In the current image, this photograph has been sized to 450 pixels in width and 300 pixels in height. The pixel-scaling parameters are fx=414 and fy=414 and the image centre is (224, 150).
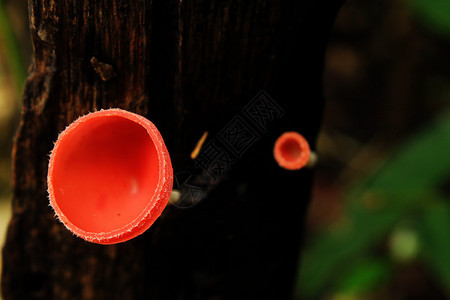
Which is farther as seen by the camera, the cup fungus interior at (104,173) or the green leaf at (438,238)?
the green leaf at (438,238)

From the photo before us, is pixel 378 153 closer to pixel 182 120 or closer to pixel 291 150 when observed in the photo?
pixel 291 150

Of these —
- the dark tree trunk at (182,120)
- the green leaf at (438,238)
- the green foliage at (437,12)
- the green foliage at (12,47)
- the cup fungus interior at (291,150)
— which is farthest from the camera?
the green foliage at (437,12)

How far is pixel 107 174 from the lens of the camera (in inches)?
37.4

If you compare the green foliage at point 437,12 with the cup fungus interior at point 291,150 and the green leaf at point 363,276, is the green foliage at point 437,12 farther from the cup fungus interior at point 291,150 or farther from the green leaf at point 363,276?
the cup fungus interior at point 291,150

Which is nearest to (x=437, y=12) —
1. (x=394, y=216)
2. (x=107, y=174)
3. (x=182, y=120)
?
(x=394, y=216)

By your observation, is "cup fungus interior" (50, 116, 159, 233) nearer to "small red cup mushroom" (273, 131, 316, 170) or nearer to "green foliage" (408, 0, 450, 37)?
"small red cup mushroom" (273, 131, 316, 170)

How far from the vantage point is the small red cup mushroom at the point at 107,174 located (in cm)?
74

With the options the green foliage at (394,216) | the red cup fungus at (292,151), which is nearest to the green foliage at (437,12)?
the green foliage at (394,216)

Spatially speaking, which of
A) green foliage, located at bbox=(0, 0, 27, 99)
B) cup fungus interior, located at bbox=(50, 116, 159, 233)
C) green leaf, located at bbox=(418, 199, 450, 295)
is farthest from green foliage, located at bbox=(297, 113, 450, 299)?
green foliage, located at bbox=(0, 0, 27, 99)

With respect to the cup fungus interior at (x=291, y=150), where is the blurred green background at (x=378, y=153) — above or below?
below

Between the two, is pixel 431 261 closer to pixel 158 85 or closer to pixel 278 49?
pixel 278 49

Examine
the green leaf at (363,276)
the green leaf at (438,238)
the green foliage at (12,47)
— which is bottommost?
the green leaf at (363,276)

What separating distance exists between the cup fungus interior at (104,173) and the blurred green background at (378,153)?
33.4 inches

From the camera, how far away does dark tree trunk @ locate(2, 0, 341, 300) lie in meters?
0.87
